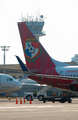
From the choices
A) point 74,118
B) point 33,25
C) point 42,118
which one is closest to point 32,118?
point 42,118

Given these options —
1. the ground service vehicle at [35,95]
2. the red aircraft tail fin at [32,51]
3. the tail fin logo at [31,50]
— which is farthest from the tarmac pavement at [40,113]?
the ground service vehicle at [35,95]

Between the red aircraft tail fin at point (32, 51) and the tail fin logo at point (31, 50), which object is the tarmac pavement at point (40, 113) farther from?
the tail fin logo at point (31, 50)

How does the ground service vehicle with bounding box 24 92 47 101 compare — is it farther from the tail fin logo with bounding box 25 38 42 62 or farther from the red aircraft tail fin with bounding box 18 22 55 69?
the tail fin logo with bounding box 25 38 42 62

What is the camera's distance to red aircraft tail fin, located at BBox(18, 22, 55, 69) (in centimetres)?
3906

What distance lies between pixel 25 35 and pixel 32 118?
86.0ft

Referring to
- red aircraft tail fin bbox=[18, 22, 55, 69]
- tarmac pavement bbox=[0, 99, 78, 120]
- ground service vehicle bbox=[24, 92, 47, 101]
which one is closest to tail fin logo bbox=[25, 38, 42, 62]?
red aircraft tail fin bbox=[18, 22, 55, 69]

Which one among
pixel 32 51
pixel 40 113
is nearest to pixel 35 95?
pixel 32 51

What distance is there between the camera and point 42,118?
48.1 feet

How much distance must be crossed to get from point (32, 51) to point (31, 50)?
22 cm

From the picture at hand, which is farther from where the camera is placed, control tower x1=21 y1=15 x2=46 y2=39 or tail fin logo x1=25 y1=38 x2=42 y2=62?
control tower x1=21 y1=15 x2=46 y2=39

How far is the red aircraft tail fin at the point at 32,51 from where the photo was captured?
128 feet

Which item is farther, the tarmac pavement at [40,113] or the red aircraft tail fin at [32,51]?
the red aircraft tail fin at [32,51]

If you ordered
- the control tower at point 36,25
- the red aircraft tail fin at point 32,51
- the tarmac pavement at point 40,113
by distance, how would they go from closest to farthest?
the tarmac pavement at point 40,113
the red aircraft tail fin at point 32,51
the control tower at point 36,25

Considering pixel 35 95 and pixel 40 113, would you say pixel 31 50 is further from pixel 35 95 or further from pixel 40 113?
pixel 40 113
